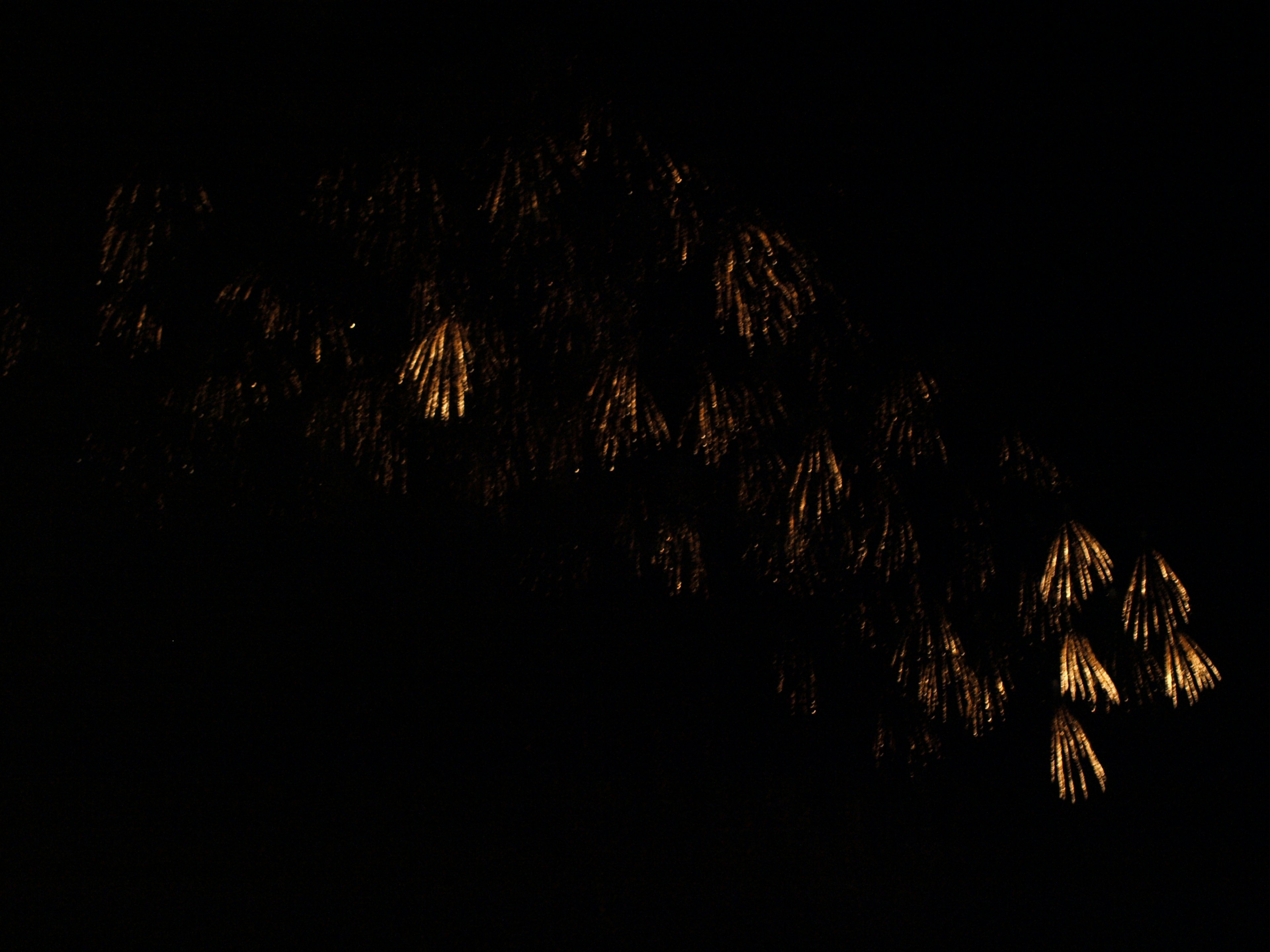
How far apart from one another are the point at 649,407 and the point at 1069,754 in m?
0.75

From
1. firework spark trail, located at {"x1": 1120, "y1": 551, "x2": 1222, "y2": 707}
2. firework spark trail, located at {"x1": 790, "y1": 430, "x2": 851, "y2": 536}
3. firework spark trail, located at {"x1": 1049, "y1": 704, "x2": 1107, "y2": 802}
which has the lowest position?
firework spark trail, located at {"x1": 1049, "y1": 704, "x2": 1107, "y2": 802}

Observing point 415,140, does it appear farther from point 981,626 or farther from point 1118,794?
point 1118,794

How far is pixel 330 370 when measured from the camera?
109 centimetres

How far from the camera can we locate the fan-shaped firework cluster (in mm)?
1066

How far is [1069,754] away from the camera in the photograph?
48.3 inches

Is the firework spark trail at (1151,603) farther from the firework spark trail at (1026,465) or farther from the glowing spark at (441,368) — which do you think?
the glowing spark at (441,368)

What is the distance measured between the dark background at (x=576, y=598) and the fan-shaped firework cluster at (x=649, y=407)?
0.05 metres

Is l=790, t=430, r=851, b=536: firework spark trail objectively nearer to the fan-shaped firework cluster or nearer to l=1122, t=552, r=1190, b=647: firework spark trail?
the fan-shaped firework cluster

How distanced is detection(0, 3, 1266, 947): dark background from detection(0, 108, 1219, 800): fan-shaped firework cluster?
0.15 ft

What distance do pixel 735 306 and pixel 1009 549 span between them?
49 centimetres

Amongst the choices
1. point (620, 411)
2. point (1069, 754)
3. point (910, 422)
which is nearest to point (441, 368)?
point (620, 411)

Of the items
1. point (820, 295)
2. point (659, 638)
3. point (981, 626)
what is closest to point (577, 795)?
point (659, 638)

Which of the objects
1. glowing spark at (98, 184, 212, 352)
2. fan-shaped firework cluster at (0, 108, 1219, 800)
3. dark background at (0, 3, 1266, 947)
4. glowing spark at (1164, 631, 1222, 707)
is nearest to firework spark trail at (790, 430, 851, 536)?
fan-shaped firework cluster at (0, 108, 1219, 800)

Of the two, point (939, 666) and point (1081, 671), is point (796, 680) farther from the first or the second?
point (1081, 671)
